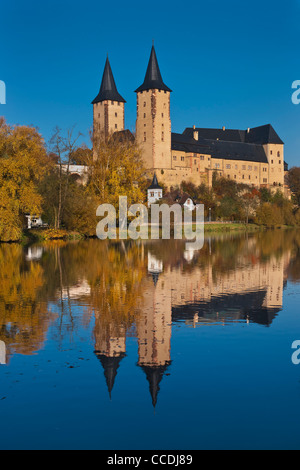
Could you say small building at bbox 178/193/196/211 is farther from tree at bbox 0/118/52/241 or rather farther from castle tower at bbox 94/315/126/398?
castle tower at bbox 94/315/126/398

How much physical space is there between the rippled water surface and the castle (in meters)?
60.6

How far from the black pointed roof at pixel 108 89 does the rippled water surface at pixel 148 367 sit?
3039 inches

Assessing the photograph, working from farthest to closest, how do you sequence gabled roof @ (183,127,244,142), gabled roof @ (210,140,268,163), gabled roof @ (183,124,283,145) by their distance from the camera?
1. gabled roof @ (183,127,244,142)
2. gabled roof @ (183,124,283,145)
3. gabled roof @ (210,140,268,163)

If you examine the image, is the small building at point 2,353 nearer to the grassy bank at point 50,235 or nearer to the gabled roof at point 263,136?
the grassy bank at point 50,235

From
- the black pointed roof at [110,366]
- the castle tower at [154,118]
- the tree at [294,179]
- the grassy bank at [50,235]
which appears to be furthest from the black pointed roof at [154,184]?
the black pointed roof at [110,366]

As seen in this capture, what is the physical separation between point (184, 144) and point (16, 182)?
2255 inches

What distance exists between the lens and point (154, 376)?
23.1 ft

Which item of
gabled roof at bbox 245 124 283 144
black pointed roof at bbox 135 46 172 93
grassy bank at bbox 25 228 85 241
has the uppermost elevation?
black pointed roof at bbox 135 46 172 93

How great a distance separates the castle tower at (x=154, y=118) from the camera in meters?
81.4

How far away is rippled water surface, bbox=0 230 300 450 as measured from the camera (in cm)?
545

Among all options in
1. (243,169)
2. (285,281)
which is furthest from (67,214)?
(243,169)

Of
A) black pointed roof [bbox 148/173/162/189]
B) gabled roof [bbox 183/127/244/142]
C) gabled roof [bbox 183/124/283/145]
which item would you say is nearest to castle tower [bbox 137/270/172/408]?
black pointed roof [bbox 148/173/162/189]

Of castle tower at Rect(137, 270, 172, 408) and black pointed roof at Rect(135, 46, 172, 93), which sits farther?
black pointed roof at Rect(135, 46, 172, 93)
